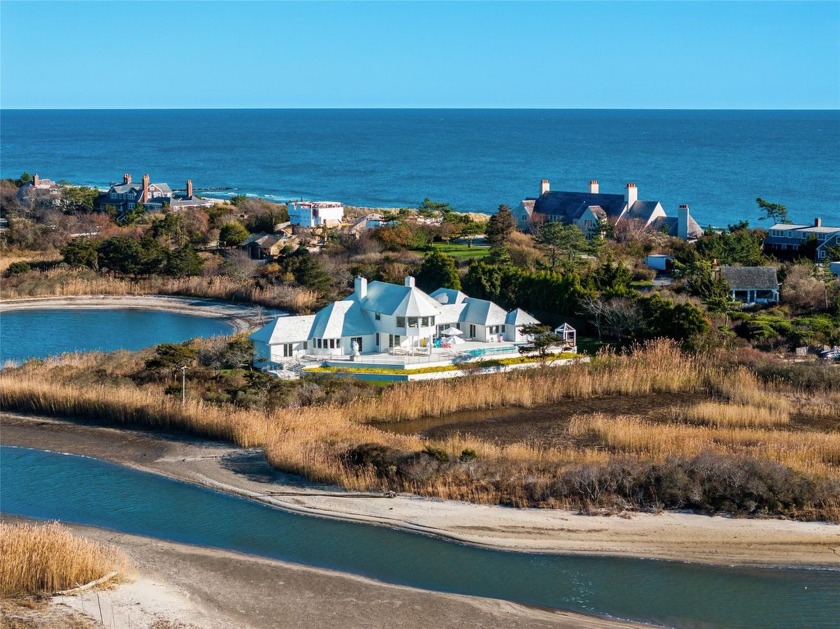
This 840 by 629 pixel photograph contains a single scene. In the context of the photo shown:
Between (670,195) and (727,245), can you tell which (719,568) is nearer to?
(727,245)

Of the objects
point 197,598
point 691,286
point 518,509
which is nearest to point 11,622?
point 197,598

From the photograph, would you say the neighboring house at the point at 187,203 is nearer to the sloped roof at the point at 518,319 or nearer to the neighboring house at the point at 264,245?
the neighboring house at the point at 264,245

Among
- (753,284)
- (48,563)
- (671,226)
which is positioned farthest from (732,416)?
(671,226)

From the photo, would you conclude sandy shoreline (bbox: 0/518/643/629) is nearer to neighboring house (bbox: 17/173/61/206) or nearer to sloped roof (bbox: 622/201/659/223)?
sloped roof (bbox: 622/201/659/223)

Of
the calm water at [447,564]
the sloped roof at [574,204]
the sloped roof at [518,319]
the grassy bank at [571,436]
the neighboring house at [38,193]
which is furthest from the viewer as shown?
the neighboring house at [38,193]

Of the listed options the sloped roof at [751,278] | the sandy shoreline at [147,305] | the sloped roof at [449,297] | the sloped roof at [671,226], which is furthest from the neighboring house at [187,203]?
the sloped roof at [751,278]

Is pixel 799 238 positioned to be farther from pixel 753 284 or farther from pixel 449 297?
pixel 449 297
